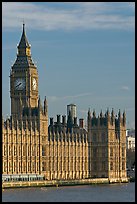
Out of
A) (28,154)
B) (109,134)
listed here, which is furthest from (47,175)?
(109,134)

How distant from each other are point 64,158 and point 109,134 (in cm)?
941

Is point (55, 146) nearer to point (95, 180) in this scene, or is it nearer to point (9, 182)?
point (95, 180)

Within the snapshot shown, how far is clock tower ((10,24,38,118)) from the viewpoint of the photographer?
11100cm

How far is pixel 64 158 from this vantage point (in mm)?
107438

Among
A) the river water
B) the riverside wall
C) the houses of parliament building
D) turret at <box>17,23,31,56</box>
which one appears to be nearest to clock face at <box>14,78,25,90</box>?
the houses of parliament building

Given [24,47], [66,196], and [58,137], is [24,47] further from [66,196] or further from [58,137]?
[66,196]

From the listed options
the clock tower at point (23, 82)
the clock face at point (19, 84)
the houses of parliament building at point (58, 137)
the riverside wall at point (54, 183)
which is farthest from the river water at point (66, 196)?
the clock face at point (19, 84)

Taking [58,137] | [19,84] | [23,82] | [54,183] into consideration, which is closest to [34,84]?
[23,82]

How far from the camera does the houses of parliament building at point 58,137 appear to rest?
9988 centimetres

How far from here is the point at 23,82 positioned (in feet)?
368

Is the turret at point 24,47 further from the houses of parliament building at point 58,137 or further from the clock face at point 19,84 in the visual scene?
the clock face at point 19,84

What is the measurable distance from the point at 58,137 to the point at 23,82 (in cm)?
946

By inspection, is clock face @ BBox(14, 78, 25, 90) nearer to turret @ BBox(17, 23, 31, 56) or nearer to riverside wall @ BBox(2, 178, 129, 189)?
turret @ BBox(17, 23, 31, 56)

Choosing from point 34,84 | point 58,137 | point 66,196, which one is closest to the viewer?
point 66,196
